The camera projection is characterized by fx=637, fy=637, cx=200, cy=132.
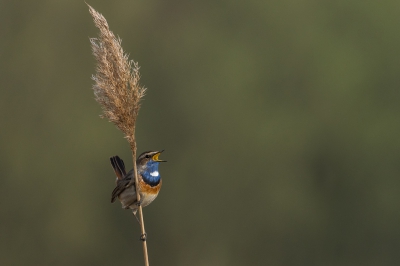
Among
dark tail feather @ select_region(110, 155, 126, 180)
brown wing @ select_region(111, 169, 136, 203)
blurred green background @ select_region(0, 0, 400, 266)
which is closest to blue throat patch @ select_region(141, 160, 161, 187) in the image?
brown wing @ select_region(111, 169, 136, 203)

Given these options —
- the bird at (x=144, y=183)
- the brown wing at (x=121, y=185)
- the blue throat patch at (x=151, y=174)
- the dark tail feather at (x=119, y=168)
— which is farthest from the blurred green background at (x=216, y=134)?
the blue throat patch at (x=151, y=174)

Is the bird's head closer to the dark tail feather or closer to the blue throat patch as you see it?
the blue throat patch

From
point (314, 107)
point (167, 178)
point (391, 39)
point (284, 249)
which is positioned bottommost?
point (284, 249)

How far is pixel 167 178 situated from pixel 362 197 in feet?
12.7

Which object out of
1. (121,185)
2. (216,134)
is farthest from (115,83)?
(216,134)

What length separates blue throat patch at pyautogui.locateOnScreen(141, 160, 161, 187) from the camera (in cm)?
485

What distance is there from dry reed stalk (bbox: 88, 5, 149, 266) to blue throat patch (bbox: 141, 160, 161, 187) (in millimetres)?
1181

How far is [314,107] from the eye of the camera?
14.4m

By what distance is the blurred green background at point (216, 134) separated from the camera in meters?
11.3

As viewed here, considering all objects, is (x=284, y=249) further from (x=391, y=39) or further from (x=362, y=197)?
(x=391, y=39)

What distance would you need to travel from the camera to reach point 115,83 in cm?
365

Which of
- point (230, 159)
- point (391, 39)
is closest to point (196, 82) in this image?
point (230, 159)

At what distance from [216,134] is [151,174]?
8473 millimetres

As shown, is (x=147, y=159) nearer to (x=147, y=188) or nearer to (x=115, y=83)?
(x=147, y=188)
